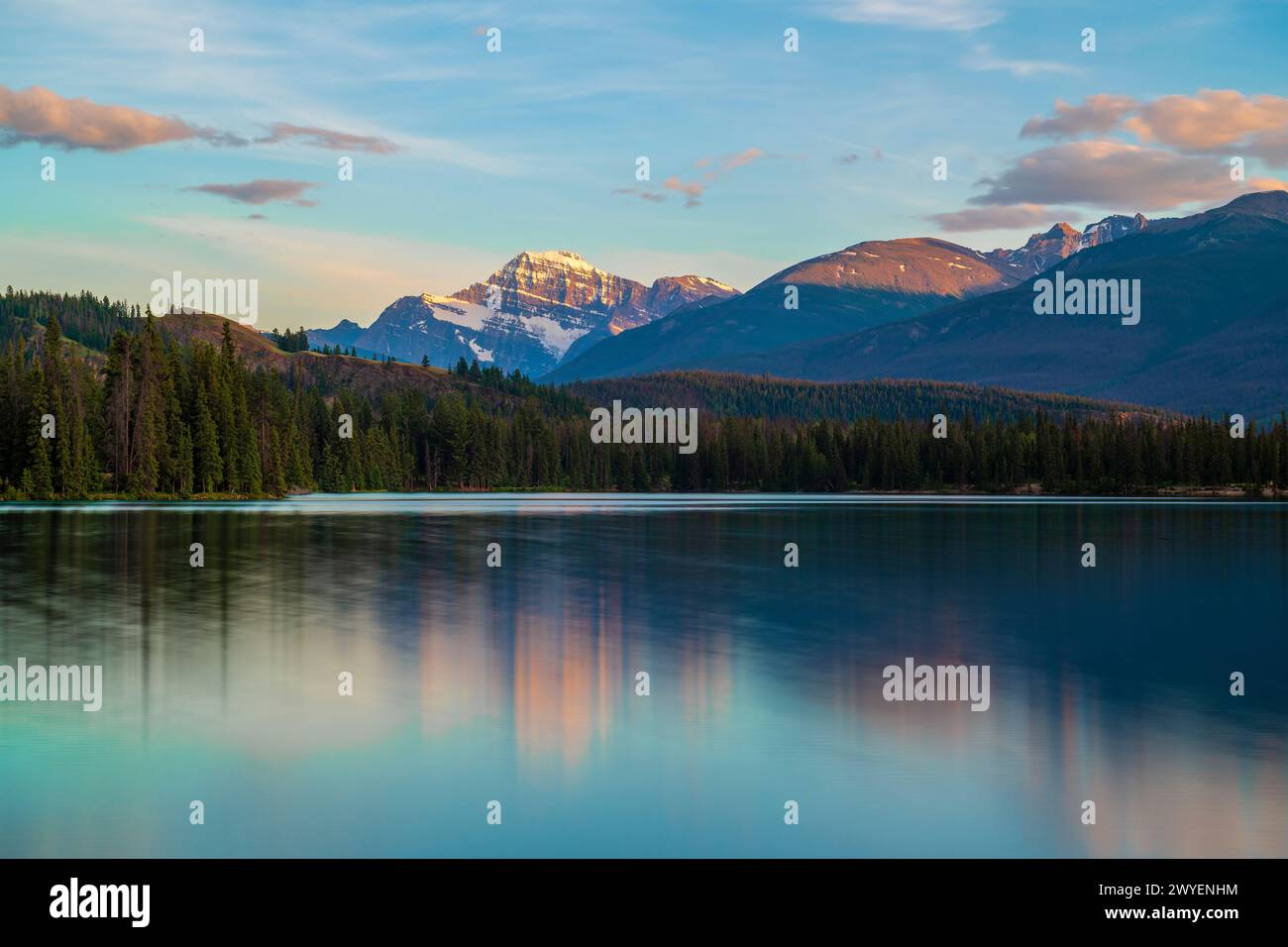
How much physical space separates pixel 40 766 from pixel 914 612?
31.0 meters

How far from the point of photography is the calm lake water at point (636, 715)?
17.5 metres

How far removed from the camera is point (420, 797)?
1908 centimetres

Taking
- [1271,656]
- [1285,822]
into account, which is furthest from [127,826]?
[1271,656]

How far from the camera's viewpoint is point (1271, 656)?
1319 inches

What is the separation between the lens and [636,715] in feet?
82.8

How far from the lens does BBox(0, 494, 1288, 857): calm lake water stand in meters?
17.5

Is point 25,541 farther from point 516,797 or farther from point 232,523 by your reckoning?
point 516,797

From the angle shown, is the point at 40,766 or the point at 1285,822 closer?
the point at 1285,822
